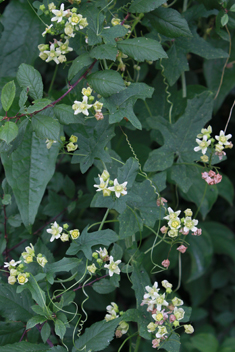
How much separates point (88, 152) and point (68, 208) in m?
0.32

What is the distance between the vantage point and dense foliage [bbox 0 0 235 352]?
928mm

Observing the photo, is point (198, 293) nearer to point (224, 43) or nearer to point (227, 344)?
point (227, 344)

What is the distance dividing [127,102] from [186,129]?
0.33 metres

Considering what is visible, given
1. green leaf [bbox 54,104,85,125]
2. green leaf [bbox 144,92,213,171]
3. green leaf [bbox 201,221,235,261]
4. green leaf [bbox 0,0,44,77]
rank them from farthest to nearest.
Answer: green leaf [bbox 201,221,235,261] → green leaf [bbox 0,0,44,77] → green leaf [bbox 144,92,213,171] → green leaf [bbox 54,104,85,125]

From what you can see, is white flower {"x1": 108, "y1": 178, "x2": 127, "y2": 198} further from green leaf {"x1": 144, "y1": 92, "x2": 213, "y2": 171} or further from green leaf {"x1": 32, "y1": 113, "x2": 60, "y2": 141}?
green leaf {"x1": 144, "y1": 92, "x2": 213, "y2": 171}

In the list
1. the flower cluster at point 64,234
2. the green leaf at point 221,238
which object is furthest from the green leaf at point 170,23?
the green leaf at point 221,238

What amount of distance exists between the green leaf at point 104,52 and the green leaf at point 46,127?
0.25m

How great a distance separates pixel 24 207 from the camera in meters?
1.07

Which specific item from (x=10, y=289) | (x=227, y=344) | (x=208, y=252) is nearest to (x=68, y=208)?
(x=10, y=289)

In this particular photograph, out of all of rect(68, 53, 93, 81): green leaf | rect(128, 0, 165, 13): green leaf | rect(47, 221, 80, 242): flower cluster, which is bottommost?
rect(47, 221, 80, 242): flower cluster

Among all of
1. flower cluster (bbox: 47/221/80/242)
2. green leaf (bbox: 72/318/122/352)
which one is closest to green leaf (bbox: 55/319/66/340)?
green leaf (bbox: 72/318/122/352)

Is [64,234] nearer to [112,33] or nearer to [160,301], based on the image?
[160,301]

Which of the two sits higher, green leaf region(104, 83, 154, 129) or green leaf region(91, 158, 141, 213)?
green leaf region(104, 83, 154, 129)

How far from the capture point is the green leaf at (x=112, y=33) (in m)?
0.96
